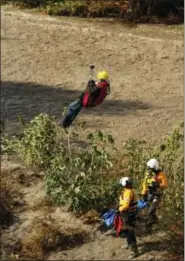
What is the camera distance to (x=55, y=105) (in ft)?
49.6

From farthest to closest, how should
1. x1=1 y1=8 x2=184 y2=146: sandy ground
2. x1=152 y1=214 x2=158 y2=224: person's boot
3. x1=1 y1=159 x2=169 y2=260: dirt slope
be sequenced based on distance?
x1=1 y1=8 x2=184 y2=146: sandy ground, x1=152 y1=214 x2=158 y2=224: person's boot, x1=1 y1=159 x2=169 y2=260: dirt slope

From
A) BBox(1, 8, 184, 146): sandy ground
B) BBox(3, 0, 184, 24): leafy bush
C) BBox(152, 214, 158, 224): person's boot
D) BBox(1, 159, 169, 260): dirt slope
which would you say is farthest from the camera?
BBox(3, 0, 184, 24): leafy bush

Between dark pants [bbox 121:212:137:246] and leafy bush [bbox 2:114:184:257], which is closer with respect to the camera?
dark pants [bbox 121:212:137:246]

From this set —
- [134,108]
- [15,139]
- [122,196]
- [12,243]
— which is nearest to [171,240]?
[122,196]

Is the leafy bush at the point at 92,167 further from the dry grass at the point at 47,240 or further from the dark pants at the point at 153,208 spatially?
the dry grass at the point at 47,240

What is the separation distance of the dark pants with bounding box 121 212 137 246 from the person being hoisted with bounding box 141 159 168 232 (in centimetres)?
31

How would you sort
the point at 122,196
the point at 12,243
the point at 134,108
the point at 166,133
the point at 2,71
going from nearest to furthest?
the point at 122,196
the point at 12,243
the point at 166,133
the point at 134,108
the point at 2,71

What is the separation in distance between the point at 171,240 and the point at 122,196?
0.90 m

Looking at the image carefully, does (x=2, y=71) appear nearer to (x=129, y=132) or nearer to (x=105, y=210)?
(x=129, y=132)

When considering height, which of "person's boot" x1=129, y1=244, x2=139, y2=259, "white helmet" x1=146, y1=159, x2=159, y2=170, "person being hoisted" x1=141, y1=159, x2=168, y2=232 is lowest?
"person's boot" x1=129, y1=244, x2=139, y2=259

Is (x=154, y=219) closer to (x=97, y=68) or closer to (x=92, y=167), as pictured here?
(x=92, y=167)

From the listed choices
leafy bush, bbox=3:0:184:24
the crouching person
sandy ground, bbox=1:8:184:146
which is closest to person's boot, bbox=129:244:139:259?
the crouching person

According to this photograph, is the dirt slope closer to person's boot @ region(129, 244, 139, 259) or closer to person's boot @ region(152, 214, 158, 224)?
person's boot @ region(129, 244, 139, 259)

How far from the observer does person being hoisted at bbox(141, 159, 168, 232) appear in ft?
33.0
